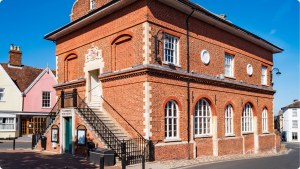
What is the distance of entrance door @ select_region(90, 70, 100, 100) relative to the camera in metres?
18.6

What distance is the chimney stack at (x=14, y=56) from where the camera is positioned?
33088mm

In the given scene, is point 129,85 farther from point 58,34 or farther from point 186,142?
point 58,34

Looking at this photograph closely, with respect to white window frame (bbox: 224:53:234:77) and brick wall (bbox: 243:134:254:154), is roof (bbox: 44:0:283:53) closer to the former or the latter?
white window frame (bbox: 224:53:234:77)

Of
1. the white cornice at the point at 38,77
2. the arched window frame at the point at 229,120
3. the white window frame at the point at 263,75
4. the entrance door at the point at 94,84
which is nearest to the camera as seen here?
the entrance door at the point at 94,84

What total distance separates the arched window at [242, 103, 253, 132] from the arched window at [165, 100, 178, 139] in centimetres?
897

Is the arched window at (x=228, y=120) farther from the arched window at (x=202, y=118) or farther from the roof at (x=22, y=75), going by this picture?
the roof at (x=22, y=75)

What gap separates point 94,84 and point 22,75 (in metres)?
18.5

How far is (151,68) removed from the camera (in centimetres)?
1422

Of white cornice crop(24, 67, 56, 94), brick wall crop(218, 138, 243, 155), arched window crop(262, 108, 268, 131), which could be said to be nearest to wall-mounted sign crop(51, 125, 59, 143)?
brick wall crop(218, 138, 243, 155)

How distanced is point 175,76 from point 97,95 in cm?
574

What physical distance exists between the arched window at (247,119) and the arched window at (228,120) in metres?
2.17

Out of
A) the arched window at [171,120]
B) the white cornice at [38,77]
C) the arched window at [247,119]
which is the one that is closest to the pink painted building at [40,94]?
the white cornice at [38,77]

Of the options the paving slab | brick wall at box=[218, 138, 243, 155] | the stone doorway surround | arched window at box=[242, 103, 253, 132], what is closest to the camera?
the paving slab

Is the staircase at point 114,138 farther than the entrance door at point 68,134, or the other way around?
the entrance door at point 68,134
